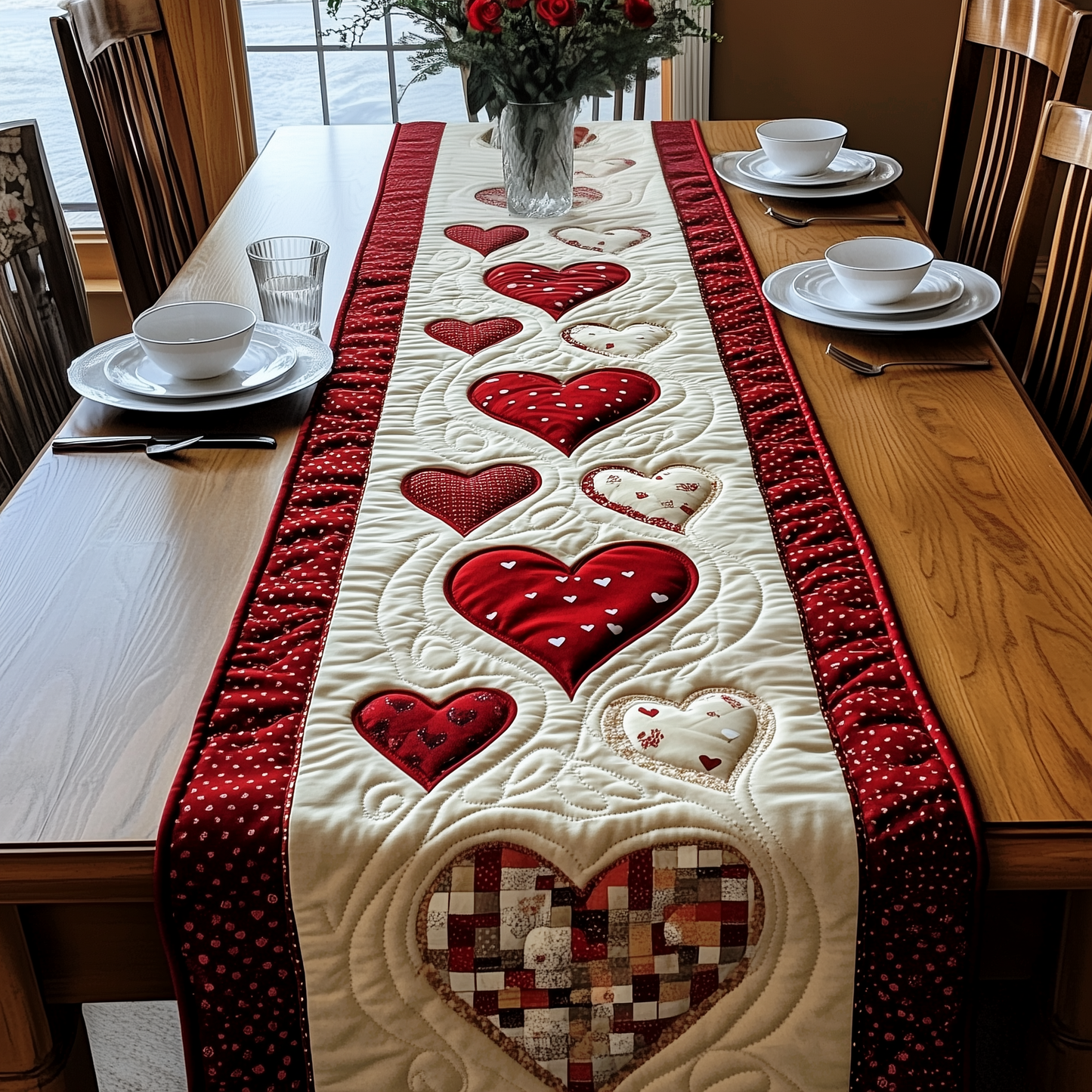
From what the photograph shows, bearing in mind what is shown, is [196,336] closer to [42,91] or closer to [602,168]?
[602,168]

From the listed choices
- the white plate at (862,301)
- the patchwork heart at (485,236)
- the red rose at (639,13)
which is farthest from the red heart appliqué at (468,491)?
the red rose at (639,13)

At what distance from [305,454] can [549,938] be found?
538 millimetres

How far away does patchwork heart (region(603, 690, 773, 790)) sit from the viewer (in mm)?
712

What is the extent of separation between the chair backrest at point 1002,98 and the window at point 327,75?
1.36 metres

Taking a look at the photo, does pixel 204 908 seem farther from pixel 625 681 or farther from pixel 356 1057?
pixel 625 681

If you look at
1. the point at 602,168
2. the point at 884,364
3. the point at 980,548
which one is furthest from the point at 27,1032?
the point at 602,168

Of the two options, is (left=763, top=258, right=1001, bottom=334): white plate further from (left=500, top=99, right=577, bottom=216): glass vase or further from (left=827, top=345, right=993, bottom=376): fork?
(left=500, top=99, right=577, bottom=216): glass vase

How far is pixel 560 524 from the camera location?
954 mm

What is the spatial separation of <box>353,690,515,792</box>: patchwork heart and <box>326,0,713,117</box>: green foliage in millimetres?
918

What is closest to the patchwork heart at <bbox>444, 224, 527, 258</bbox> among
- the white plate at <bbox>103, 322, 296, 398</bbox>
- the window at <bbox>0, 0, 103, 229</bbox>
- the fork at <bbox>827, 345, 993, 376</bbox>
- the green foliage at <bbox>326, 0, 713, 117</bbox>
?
the green foliage at <bbox>326, 0, 713, 117</bbox>

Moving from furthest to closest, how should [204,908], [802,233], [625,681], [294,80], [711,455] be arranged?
[294,80] → [802,233] → [711,455] → [625,681] → [204,908]

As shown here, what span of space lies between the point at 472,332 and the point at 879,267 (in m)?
0.45

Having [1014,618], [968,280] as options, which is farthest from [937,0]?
[1014,618]

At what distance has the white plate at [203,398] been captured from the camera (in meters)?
1.12
